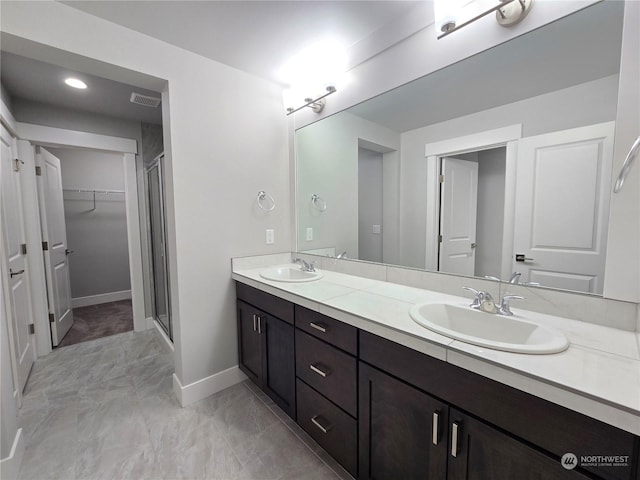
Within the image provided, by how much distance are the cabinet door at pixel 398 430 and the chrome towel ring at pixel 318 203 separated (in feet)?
4.41

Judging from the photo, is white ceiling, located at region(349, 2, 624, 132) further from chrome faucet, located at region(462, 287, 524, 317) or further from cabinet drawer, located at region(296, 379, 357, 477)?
cabinet drawer, located at region(296, 379, 357, 477)

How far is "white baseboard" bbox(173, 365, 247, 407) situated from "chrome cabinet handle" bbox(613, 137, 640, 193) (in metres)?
2.37

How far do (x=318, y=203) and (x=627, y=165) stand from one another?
170cm

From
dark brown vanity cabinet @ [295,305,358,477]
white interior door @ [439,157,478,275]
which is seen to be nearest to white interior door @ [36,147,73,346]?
dark brown vanity cabinet @ [295,305,358,477]

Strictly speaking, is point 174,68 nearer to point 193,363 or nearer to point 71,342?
point 193,363

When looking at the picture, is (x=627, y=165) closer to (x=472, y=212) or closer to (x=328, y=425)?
(x=472, y=212)

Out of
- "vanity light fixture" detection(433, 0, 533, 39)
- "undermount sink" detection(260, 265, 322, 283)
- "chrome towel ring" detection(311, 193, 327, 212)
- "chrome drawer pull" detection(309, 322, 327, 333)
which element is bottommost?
"chrome drawer pull" detection(309, 322, 327, 333)

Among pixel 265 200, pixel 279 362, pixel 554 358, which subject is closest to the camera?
pixel 554 358

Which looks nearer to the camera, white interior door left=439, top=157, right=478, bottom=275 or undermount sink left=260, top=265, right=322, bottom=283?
white interior door left=439, top=157, right=478, bottom=275

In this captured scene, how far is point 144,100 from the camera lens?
2.35 metres

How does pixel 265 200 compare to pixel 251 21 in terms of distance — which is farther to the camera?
pixel 265 200

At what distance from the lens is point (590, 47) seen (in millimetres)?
1022

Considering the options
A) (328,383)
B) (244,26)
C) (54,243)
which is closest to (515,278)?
(328,383)

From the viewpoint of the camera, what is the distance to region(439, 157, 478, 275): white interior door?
4.65 ft
